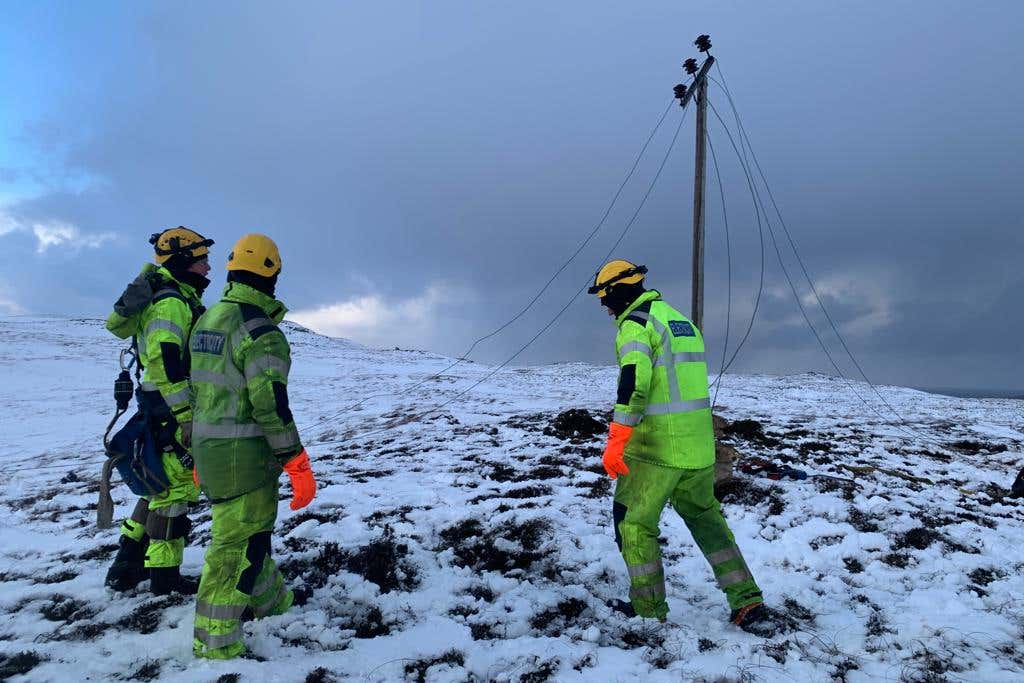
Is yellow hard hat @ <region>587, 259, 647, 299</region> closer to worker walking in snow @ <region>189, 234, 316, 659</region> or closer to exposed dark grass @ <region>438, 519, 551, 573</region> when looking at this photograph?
worker walking in snow @ <region>189, 234, 316, 659</region>

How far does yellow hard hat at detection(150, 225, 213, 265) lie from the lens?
4.56 meters

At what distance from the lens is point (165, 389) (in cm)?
426

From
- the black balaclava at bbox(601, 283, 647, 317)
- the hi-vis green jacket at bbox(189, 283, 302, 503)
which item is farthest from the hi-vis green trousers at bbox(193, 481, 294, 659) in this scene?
the black balaclava at bbox(601, 283, 647, 317)

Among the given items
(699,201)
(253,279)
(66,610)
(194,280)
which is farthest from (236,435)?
(699,201)

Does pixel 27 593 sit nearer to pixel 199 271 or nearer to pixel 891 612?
pixel 199 271

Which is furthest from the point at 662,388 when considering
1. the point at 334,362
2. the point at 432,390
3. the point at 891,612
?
the point at 334,362

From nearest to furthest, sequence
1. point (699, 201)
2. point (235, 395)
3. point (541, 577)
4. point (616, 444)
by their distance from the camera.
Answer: point (235, 395), point (616, 444), point (541, 577), point (699, 201)

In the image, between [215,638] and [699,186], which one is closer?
[215,638]

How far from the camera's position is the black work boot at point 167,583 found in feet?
14.6

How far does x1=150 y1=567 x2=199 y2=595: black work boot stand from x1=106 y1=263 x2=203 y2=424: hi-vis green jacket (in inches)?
56.7

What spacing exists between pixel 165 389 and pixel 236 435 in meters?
1.20

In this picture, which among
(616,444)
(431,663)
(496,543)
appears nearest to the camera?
(431,663)

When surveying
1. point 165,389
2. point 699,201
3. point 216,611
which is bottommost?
point 216,611

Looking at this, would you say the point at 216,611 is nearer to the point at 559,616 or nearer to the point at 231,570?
the point at 231,570
